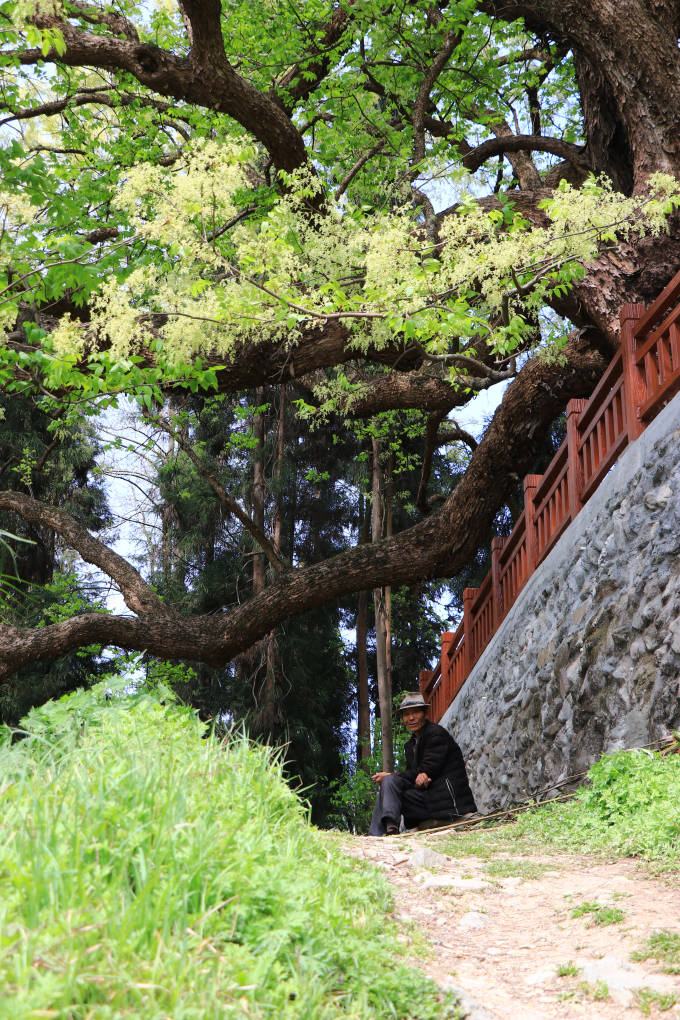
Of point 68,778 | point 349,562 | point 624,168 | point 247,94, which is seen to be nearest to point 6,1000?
point 68,778

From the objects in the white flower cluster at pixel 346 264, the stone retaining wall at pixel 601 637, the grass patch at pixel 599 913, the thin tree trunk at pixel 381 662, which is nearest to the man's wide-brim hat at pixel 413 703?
the stone retaining wall at pixel 601 637

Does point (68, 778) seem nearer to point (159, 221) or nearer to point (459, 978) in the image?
point (459, 978)

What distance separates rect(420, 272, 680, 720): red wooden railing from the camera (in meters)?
6.08

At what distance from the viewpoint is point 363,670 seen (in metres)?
17.3

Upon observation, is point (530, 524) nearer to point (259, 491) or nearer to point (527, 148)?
point (527, 148)

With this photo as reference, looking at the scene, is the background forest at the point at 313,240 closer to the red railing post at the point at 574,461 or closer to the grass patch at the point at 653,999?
the red railing post at the point at 574,461

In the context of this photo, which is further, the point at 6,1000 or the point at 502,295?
the point at 502,295

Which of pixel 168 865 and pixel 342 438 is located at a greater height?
pixel 342 438

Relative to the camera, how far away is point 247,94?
294 inches

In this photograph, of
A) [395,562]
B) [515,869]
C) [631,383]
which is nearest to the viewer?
[515,869]

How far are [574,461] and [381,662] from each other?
816cm

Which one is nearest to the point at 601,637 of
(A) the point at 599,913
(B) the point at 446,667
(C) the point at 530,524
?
(C) the point at 530,524

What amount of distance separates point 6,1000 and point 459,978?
1.66 metres

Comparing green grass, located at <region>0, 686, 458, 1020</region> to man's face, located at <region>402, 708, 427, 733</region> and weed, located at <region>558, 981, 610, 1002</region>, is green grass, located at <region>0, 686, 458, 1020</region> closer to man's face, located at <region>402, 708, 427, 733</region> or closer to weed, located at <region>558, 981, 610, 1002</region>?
weed, located at <region>558, 981, 610, 1002</region>
